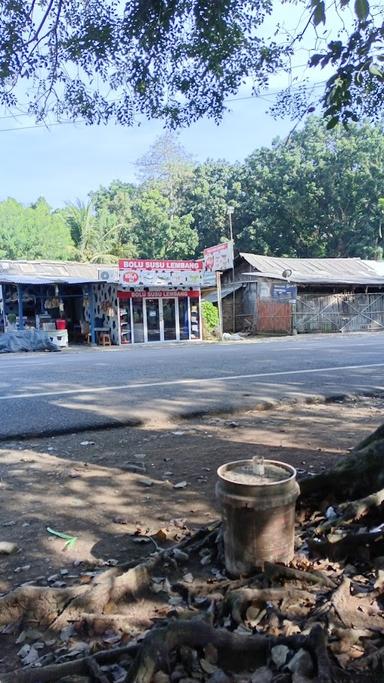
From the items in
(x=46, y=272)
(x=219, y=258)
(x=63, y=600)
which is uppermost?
(x=219, y=258)

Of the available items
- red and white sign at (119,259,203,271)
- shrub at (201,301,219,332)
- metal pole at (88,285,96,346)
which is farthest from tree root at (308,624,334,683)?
shrub at (201,301,219,332)

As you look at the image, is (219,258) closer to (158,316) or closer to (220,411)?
(158,316)

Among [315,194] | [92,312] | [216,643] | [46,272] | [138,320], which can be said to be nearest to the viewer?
[216,643]

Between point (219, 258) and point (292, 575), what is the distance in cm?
2385

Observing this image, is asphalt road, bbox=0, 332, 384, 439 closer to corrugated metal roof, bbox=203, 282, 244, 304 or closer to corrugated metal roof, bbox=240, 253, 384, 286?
corrugated metal roof, bbox=240, 253, 384, 286

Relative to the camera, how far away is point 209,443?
229 inches

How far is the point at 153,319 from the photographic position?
25516 mm

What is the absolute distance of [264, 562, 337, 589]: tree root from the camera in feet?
9.17

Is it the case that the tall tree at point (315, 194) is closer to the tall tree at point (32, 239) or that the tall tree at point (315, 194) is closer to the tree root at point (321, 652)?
the tall tree at point (32, 239)

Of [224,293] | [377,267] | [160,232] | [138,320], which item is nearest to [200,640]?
[138,320]

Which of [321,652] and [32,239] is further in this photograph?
[32,239]

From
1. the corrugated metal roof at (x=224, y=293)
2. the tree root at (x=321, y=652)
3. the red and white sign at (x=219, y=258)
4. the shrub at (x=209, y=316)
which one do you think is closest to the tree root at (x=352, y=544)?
the tree root at (x=321, y=652)

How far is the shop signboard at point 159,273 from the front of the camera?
23.7m

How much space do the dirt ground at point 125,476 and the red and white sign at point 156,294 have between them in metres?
17.9
